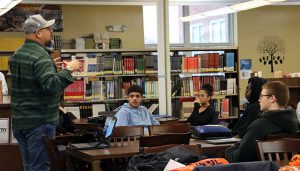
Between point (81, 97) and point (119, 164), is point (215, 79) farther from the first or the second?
point (119, 164)

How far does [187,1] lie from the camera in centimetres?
1098

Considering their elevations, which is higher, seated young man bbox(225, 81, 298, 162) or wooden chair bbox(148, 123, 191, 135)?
seated young man bbox(225, 81, 298, 162)

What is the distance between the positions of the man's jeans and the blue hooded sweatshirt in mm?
2071

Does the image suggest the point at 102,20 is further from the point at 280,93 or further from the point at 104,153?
the point at 280,93

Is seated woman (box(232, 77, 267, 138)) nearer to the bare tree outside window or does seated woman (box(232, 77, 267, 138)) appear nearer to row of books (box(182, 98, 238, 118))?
row of books (box(182, 98, 238, 118))

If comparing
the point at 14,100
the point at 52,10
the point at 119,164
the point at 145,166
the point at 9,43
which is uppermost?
the point at 52,10

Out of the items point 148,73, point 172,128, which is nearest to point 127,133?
point 172,128

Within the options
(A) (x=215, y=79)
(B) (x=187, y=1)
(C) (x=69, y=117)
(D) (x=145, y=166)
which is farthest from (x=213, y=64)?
(D) (x=145, y=166)

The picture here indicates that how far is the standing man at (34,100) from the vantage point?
12.8ft

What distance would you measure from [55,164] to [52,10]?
26.5 feet

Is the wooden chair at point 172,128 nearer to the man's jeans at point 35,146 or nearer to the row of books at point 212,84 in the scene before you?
the man's jeans at point 35,146

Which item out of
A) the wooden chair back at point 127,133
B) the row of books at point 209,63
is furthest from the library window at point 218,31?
the wooden chair back at point 127,133

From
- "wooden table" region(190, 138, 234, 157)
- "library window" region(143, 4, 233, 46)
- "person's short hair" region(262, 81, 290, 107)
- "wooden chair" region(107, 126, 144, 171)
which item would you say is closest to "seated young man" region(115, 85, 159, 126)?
"wooden chair" region(107, 126, 144, 171)

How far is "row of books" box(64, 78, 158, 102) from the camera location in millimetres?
8422
